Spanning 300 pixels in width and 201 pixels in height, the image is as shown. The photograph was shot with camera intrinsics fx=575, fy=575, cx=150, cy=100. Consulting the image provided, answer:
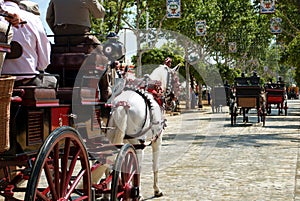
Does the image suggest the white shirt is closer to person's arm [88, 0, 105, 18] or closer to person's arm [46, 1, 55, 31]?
person's arm [88, 0, 105, 18]

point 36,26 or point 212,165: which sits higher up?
point 36,26

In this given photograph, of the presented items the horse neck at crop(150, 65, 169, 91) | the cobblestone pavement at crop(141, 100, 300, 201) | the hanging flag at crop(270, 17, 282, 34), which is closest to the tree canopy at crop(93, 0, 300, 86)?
the hanging flag at crop(270, 17, 282, 34)

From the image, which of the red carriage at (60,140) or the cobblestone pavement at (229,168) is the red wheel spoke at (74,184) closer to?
the red carriage at (60,140)

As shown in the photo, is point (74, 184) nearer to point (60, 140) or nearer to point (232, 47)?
point (60, 140)

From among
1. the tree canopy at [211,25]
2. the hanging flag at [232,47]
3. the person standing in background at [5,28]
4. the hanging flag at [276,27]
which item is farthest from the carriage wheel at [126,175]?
the hanging flag at [232,47]

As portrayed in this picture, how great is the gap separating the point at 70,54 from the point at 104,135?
1.09 metres

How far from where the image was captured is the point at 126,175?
21.1 ft

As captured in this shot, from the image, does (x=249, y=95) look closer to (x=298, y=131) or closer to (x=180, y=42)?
(x=298, y=131)

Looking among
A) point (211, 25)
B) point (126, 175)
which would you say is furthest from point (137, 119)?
point (211, 25)

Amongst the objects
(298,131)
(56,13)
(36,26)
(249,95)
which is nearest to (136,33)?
(249,95)

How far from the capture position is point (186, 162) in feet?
39.5

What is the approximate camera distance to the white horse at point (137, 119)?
751cm

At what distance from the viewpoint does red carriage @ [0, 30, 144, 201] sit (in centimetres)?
435

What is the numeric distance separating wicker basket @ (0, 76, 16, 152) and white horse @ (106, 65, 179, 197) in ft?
10.7
